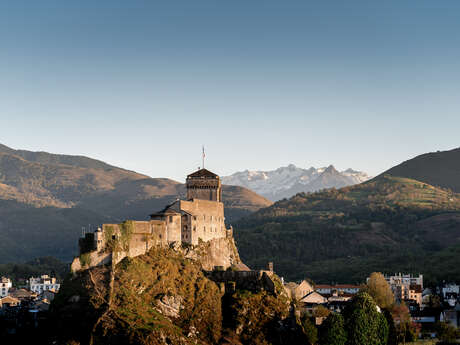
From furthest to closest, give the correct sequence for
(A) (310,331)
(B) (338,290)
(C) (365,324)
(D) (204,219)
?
1. (B) (338,290)
2. (D) (204,219)
3. (C) (365,324)
4. (A) (310,331)

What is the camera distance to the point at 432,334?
136 m

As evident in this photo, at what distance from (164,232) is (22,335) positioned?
25156 millimetres

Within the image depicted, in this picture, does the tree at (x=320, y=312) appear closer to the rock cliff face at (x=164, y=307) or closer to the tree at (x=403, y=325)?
the tree at (x=403, y=325)

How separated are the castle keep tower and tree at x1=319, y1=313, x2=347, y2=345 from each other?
Answer: 30.2 m

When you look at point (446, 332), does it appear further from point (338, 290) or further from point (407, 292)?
point (338, 290)

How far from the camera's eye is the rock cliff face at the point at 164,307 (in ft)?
309

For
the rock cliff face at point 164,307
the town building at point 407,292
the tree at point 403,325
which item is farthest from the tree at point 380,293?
the rock cliff face at point 164,307

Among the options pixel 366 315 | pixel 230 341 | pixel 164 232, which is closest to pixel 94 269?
pixel 164 232

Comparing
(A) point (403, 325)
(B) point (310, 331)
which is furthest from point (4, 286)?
(A) point (403, 325)

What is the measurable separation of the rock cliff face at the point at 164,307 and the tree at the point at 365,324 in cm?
1211

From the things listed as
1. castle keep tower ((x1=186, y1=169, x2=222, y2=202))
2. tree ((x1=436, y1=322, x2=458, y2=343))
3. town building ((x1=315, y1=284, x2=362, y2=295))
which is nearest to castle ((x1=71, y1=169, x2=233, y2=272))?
castle keep tower ((x1=186, y1=169, x2=222, y2=202))

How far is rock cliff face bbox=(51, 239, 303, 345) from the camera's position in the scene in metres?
94.2

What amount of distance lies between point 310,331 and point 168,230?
1069 inches

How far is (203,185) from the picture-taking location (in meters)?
134
